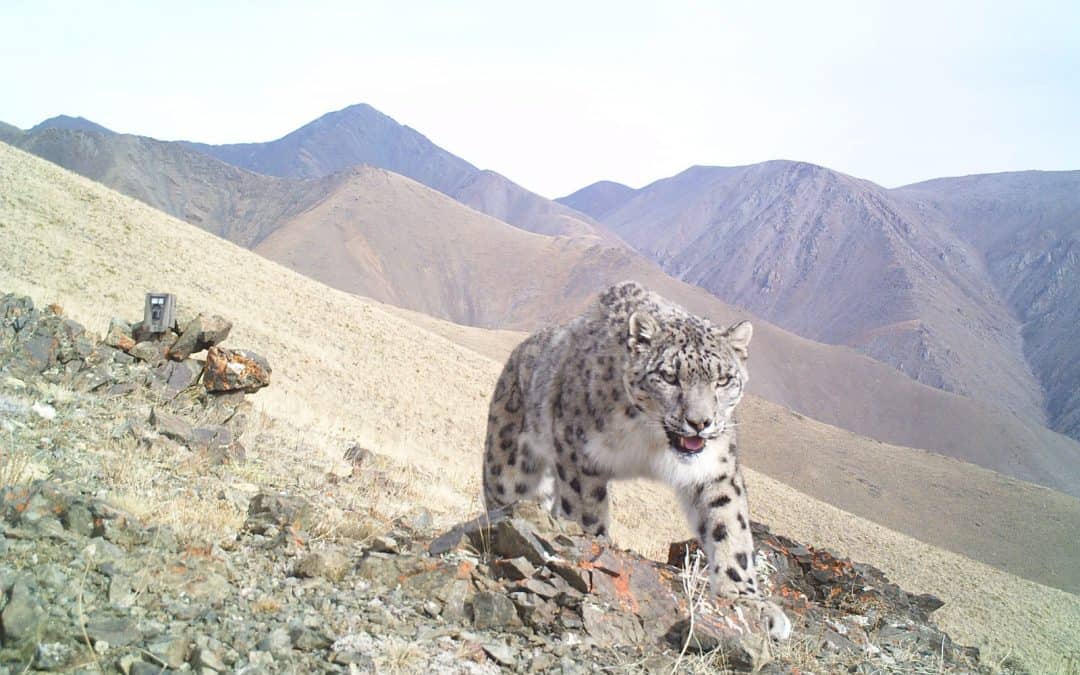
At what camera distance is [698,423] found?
5.88 metres

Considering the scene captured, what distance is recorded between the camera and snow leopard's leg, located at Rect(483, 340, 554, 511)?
7723mm

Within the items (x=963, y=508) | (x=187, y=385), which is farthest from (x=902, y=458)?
(x=187, y=385)

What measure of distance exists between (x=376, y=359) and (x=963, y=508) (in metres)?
41.9

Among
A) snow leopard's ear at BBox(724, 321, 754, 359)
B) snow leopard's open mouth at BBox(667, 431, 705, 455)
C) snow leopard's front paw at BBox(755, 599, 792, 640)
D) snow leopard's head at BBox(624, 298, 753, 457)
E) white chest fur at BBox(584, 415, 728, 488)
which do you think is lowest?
snow leopard's front paw at BBox(755, 599, 792, 640)

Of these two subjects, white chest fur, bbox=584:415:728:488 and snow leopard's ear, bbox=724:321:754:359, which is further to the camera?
snow leopard's ear, bbox=724:321:754:359

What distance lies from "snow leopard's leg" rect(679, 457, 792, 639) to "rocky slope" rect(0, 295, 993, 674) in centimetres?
35

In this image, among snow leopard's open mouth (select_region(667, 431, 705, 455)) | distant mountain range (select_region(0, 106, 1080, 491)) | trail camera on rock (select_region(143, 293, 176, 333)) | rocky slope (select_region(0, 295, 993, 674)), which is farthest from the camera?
distant mountain range (select_region(0, 106, 1080, 491))

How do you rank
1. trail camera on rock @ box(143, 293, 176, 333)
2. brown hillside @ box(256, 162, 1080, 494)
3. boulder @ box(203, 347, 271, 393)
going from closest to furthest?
boulder @ box(203, 347, 271, 393) < trail camera on rock @ box(143, 293, 176, 333) < brown hillside @ box(256, 162, 1080, 494)

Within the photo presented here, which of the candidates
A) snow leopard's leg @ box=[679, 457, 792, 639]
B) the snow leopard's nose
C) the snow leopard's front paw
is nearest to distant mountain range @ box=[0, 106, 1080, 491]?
snow leopard's leg @ box=[679, 457, 792, 639]

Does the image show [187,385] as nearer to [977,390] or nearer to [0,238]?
[0,238]

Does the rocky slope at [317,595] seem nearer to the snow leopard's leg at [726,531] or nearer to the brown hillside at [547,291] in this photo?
the snow leopard's leg at [726,531]

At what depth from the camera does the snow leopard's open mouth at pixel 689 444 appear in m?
6.02

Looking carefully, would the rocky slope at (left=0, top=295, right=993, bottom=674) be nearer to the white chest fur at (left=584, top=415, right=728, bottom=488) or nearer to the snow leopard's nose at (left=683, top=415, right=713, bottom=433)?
the white chest fur at (left=584, top=415, right=728, bottom=488)

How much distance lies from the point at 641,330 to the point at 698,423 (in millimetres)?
1163
